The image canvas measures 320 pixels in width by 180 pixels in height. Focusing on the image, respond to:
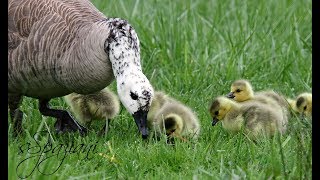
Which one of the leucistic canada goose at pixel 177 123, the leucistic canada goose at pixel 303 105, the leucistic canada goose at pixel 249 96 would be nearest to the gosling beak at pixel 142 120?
the leucistic canada goose at pixel 177 123

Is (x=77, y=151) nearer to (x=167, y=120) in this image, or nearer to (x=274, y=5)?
(x=167, y=120)

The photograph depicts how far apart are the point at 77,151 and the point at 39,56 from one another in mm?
664

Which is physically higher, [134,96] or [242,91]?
[134,96]

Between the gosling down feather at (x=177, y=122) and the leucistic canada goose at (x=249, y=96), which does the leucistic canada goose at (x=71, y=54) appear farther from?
the leucistic canada goose at (x=249, y=96)

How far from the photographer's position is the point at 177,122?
593 centimetres

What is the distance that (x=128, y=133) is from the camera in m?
6.07

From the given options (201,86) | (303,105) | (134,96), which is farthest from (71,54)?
(303,105)

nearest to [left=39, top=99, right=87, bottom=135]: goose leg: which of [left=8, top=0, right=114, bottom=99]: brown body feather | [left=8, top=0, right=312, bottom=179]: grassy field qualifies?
[left=8, top=0, right=312, bottom=179]: grassy field

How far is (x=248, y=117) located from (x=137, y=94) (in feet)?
3.13

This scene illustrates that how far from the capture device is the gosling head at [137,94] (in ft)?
17.8

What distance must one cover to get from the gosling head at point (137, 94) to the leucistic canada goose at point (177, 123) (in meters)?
0.39

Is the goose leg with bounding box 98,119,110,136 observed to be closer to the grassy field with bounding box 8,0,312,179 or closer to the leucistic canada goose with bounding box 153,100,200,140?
the grassy field with bounding box 8,0,312,179

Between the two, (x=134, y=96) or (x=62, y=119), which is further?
(x=62, y=119)

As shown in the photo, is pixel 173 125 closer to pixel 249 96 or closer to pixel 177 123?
pixel 177 123
